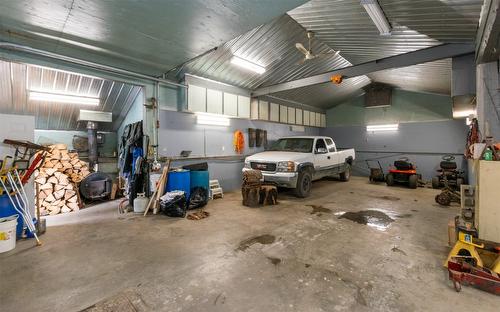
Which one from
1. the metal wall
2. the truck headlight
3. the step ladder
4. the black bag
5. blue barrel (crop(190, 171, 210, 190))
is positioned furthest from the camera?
the metal wall

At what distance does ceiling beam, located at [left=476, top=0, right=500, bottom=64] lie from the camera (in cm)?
260

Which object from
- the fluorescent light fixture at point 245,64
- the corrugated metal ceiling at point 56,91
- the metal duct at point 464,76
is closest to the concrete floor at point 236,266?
the metal duct at point 464,76

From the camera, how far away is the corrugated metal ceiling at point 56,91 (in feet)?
14.6

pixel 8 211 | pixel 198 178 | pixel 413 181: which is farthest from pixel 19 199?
pixel 413 181

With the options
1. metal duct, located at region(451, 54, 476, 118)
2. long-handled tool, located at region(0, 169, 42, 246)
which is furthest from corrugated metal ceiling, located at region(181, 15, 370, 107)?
long-handled tool, located at region(0, 169, 42, 246)

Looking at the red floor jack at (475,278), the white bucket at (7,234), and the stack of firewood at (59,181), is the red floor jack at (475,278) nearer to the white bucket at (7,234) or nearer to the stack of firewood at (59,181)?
the white bucket at (7,234)

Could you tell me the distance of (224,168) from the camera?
7.27 metres

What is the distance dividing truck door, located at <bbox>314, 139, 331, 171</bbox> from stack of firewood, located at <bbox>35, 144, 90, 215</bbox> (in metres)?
6.43

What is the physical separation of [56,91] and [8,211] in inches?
127

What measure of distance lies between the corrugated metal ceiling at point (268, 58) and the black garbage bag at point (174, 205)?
11.2ft

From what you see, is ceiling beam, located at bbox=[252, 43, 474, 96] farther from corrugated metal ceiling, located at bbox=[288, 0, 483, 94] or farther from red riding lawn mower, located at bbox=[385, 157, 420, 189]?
red riding lawn mower, located at bbox=[385, 157, 420, 189]

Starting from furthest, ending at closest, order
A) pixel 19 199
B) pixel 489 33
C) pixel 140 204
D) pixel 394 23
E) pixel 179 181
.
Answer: pixel 179 181 < pixel 140 204 < pixel 394 23 < pixel 19 199 < pixel 489 33

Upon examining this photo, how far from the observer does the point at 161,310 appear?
197 centimetres

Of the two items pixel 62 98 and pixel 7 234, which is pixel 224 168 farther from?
pixel 7 234
